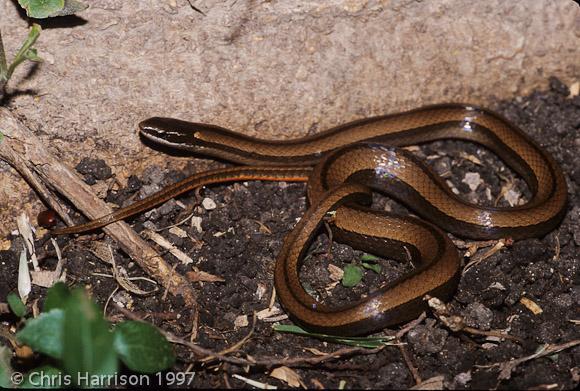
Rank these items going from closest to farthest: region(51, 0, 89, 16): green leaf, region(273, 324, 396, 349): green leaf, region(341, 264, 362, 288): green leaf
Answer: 1. region(273, 324, 396, 349): green leaf
2. region(51, 0, 89, 16): green leaf
3. region(341, 264, 362, 288): green leaf

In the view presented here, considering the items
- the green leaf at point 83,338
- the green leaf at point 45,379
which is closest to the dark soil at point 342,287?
the green leaf at point 45,379

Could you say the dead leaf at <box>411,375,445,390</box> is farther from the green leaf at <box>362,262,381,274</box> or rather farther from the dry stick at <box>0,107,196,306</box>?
the dry stick at <box>0,107,196,306</box>

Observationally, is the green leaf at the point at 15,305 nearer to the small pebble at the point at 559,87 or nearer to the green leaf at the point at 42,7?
the green leaf at the point at 42,7

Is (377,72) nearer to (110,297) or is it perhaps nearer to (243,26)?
(243,26)

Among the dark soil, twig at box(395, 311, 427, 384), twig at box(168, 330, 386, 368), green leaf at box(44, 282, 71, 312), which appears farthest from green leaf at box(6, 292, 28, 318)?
twig at box(395, 311, 427, 384)

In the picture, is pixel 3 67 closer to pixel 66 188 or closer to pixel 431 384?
pixel 66 188

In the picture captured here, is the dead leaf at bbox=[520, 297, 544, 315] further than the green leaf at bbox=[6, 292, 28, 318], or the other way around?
the dead leaf at bbox=[520, 297, 544, 315]

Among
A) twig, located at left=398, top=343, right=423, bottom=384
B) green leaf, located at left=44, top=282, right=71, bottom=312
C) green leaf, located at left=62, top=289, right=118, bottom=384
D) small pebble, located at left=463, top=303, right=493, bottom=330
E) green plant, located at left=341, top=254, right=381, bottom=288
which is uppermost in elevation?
green leaf, located at left=62, top=289, right=118, bottom=384
